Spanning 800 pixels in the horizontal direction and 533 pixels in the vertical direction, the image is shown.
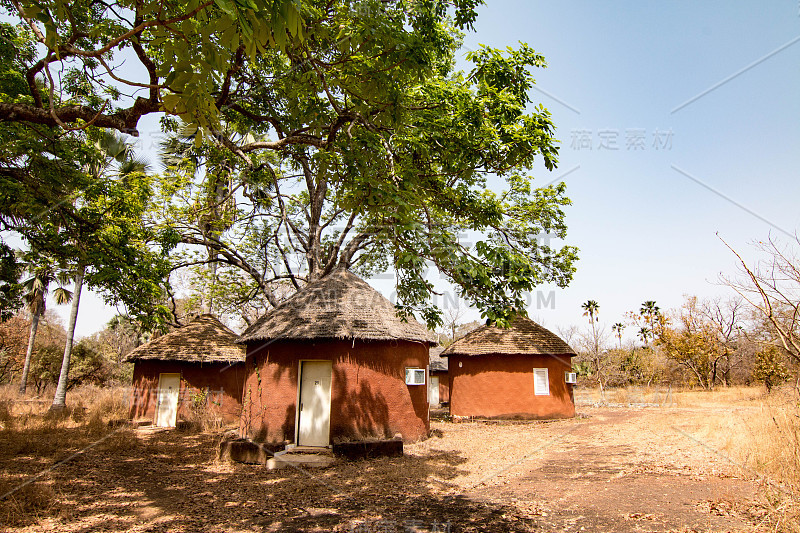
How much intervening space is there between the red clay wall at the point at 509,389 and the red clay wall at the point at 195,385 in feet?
34.0

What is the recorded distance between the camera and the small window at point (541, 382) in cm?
2153

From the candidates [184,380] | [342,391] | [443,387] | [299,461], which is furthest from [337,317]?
[443,387]

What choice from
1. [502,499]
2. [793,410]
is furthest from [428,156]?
[793,410]

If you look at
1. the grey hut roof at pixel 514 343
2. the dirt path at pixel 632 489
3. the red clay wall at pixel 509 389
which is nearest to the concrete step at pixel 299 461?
the dirt path at pixel 632 489

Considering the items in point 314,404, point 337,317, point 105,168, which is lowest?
point 314,404

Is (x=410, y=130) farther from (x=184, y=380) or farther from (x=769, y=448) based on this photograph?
(x=184, y=380)

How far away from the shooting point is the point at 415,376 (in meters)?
14.4

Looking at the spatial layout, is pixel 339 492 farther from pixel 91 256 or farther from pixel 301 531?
pixel 91 256

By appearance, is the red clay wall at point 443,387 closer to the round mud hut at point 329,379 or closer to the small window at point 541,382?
the small window at point 541,382

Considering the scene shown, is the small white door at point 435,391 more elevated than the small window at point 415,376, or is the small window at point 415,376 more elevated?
the small window at point 415,376

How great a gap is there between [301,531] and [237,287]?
15430 mm

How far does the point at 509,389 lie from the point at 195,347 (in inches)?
574

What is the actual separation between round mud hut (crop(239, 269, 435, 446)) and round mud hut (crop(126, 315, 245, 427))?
6067 mm

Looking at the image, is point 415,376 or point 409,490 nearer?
point 409,490
